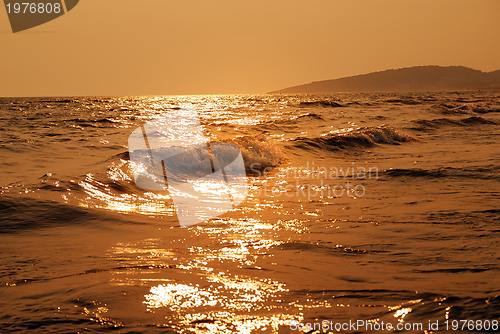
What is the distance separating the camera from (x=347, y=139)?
13.4m

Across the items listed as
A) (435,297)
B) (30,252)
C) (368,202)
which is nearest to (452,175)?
(368,202)

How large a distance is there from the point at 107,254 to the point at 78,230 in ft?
3.40

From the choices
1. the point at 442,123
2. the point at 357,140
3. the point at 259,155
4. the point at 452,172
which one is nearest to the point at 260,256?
the point at 452,172

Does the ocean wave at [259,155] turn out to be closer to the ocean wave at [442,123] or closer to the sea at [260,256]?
the sea at [260,256]

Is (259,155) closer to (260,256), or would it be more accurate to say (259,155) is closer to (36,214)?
(36,214)

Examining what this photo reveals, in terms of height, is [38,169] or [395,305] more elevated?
[38,169]

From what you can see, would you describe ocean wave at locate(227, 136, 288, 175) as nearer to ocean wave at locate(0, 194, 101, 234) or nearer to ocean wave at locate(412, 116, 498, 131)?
ocean wave at locate(0, 194, 101, 234)

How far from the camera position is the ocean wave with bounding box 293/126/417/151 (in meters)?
12.7

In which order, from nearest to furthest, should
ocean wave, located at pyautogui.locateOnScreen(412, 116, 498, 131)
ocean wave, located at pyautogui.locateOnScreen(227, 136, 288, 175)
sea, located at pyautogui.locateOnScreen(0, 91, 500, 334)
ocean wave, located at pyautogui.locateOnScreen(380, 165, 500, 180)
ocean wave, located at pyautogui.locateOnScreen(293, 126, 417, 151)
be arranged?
sea, located at pyautogui.locateOnScreen(0, 91, 500, 334), ocean wave, located at pyautogui.locateOnScreen(380, 165, 500, 180), ocean wave, located at pyautogui.locateOnScreen(227, 136, 288, 175), ocean wave, located at pyautogui.locateOnScreen(293, 126, 417, 151), ocean wave, located at pyautogui.locateOnScreen(412, 116, 498, 131)

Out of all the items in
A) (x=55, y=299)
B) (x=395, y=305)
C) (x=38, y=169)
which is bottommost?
(x=395, y=305)

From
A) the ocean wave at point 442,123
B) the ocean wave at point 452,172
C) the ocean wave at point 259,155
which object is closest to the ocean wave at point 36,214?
the ocean wave at point 259,155

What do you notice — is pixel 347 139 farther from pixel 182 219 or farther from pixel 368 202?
pixel 182 219

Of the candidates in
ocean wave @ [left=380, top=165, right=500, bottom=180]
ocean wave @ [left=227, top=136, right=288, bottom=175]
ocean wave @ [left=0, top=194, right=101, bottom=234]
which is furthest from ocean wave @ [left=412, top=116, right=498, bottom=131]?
ocean wave @ [left=0, top=194, right=101, bottom=234]

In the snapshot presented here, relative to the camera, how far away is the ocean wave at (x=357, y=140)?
41.6 ft
